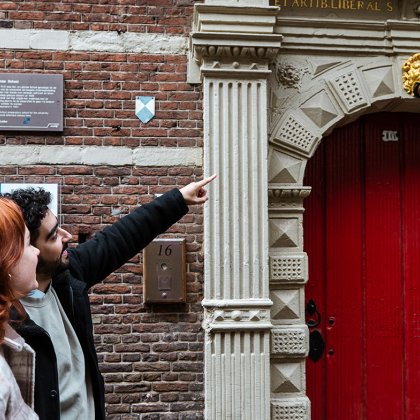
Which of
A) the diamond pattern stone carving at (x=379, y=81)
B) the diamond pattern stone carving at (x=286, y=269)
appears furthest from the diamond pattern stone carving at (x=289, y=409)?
the diamond pattern stone carving at (x=379, y=81)

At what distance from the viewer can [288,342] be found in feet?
15.5

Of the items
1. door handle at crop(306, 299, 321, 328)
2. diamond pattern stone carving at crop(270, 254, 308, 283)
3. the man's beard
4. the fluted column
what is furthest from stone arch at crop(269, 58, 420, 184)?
the man's beard

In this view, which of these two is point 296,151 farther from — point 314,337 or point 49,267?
point 49,267

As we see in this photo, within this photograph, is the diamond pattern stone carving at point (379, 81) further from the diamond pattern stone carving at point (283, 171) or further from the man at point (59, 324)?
the man at point (59, 324)

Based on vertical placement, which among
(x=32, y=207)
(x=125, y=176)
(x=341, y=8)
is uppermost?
(x=341, y=8)

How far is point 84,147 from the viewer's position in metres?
4.69

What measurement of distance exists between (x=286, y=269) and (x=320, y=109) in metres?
1.24

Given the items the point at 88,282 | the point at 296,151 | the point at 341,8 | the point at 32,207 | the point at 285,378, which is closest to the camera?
the point at 32,207

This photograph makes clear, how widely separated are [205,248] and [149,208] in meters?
1.75

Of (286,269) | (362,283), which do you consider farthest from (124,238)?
(362,283)

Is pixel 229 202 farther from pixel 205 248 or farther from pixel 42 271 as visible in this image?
pixel 42 271

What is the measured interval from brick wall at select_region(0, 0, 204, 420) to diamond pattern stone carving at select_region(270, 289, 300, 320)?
0.57 metres

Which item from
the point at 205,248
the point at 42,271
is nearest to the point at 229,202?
the point at 205,248

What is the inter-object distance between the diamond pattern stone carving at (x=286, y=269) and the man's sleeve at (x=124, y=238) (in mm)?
1940
